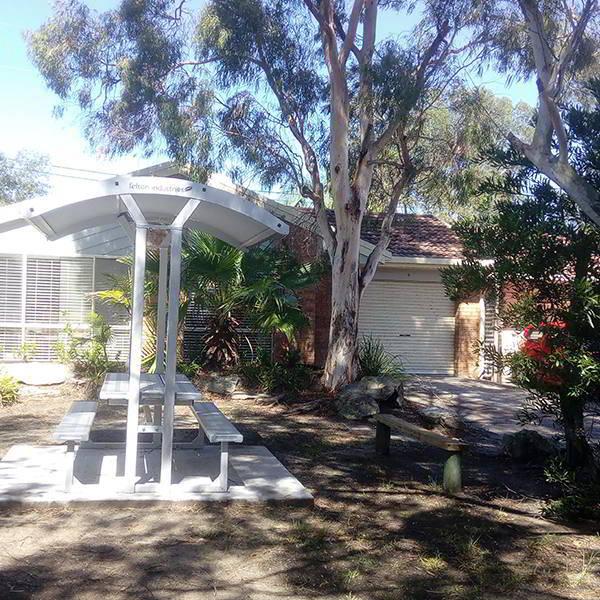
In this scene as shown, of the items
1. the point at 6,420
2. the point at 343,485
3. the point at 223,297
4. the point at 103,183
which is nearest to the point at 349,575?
the point at 343,485

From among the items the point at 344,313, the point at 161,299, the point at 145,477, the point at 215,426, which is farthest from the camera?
the point at 344,313

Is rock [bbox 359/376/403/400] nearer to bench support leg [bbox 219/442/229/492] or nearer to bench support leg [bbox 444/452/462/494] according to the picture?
bench support leg [bbox 444/452/462/494]

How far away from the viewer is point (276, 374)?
14117 mm

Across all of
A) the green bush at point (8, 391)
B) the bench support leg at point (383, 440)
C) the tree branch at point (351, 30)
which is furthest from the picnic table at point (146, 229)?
the tree branch at point (351, 30)

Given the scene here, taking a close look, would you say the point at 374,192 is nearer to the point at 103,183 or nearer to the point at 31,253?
the point at 31,253

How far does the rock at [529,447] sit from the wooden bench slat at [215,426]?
3587 mm

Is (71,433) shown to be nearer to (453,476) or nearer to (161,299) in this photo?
(161,299)

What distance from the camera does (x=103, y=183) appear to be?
6605mm

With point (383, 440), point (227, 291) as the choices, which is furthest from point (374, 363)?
point (383, 440)

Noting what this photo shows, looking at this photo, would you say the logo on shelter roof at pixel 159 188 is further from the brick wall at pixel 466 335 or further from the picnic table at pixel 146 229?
the brick wall at pixel 466 335

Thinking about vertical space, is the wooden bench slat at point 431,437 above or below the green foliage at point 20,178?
below

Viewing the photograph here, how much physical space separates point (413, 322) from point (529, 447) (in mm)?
9094

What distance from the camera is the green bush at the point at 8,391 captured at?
12500 millimetres

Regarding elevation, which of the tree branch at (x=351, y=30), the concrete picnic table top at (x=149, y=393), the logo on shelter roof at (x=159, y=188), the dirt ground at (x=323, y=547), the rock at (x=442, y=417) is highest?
the tree branch at (x=351, y=30)
